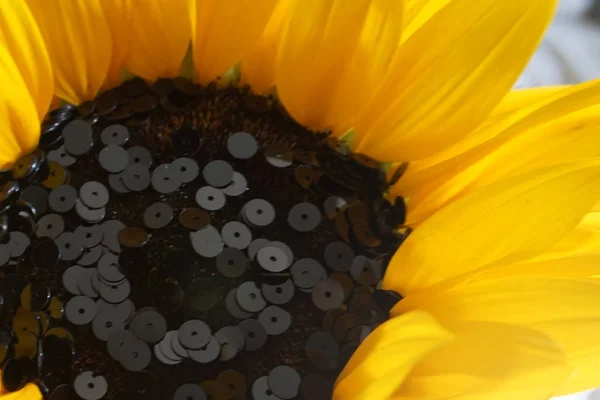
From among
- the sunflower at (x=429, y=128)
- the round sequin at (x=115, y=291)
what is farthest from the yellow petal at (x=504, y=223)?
the round sequin at (x=115, y=291)

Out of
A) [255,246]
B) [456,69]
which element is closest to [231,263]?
[255,246]

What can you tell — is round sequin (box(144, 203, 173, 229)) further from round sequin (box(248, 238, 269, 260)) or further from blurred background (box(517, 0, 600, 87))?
blurred background (box(517, 0, 600, 87))

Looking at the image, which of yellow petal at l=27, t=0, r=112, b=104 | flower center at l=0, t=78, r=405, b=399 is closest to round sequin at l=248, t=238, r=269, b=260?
flower center at l=0, t=78, r=405, b=399

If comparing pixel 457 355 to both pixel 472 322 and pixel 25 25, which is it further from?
pixel 25 25

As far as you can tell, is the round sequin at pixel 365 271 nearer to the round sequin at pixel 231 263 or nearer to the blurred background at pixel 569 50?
the round sequin at pixel 231 263

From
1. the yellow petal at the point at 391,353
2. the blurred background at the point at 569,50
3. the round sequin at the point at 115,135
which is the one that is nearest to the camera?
the yellow petal at the point at 391,353

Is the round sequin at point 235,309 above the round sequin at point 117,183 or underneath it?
underneath
